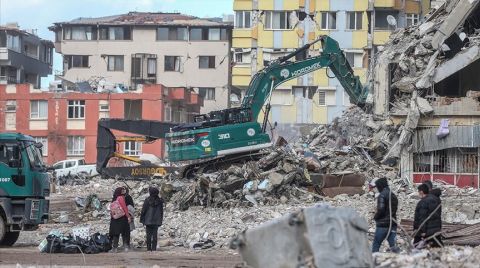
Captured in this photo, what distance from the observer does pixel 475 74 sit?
114 feet

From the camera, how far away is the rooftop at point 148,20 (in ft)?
249

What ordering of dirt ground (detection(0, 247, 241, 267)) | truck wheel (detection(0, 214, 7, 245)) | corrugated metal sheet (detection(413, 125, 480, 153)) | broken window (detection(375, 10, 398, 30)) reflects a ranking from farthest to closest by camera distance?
broken window (detection(375, 10, 398, 30))
corrugated metal sheet (detection(413, 125, 480, 153))
truck wheel (detection(0, 214, 7, 245))
dirt ground (detection(0, 247, 241, 267))

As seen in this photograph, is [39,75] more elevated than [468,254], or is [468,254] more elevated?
[39,75]

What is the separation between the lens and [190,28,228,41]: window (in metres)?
76.1

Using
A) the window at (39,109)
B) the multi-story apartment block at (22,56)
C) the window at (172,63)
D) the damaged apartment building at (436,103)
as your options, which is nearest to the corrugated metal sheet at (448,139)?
the damaged apartment building at (436,103)

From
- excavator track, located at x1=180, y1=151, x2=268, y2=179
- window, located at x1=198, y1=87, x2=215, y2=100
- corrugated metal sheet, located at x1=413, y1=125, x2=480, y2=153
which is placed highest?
window, located at x1=198, y1=87, x2=215, y2=100

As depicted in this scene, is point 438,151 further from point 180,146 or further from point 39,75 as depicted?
point 39,75

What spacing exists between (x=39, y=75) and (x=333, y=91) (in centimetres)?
3317

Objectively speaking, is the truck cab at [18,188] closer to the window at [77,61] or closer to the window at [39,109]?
the window at [39,109]

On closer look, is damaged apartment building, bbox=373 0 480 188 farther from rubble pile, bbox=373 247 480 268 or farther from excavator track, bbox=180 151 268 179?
rubble pile, bbox=373 247 480 268

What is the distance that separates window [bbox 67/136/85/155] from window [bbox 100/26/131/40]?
12.5m

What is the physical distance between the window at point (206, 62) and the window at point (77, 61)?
982 centimetres

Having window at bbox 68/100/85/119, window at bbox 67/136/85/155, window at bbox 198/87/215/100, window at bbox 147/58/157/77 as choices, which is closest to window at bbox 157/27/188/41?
window at bbox 147/58/157/77

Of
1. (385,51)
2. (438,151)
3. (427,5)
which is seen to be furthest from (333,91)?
(438,151)
